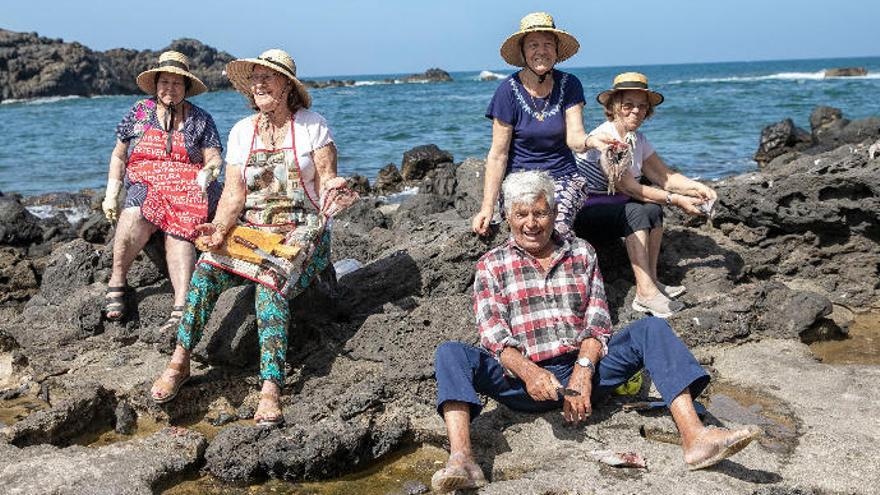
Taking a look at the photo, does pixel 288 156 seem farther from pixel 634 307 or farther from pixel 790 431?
pixel 790 431

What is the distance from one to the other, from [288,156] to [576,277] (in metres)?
1.88

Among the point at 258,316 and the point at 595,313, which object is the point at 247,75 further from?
the point at 595,313

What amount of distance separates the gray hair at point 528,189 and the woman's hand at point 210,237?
1.70 metres

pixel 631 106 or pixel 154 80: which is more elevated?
pixel 154 80

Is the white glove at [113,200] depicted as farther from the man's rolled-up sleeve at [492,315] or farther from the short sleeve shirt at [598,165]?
the short sleeve shirt at [598,165]

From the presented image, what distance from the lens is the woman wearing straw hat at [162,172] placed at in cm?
565

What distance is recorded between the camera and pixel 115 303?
5738mm

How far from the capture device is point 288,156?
16.2 feet

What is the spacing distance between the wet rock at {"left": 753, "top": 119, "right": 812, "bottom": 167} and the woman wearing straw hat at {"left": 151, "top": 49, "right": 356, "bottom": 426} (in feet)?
48.8

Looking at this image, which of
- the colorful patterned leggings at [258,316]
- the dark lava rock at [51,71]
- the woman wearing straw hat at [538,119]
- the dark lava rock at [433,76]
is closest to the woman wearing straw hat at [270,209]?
the colorful patterned leggings at [258,316]

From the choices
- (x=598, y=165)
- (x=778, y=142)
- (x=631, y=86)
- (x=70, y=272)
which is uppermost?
(x=631, y=86)

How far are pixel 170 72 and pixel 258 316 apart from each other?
1.99m

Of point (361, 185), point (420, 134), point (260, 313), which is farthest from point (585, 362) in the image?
point (420, 134)

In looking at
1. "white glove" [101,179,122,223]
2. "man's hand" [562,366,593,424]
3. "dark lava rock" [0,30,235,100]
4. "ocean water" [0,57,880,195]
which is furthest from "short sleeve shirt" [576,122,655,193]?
"dark lava rock" [0,30,235,100]
